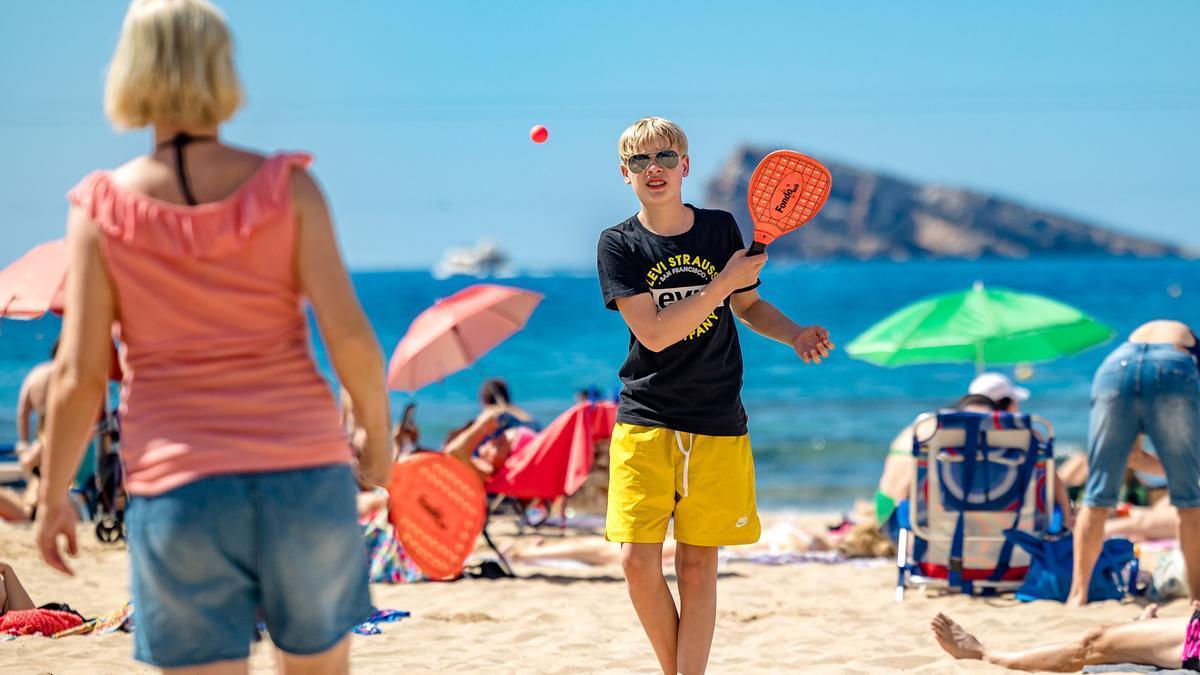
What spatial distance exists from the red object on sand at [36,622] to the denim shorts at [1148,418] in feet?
14.0

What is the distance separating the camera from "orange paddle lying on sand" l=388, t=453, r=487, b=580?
648cm

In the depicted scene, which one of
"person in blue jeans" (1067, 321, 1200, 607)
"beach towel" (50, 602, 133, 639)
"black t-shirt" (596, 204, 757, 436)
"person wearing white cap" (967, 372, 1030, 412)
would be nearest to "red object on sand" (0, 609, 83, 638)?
"beach towel" (50, 602, 133, 639)

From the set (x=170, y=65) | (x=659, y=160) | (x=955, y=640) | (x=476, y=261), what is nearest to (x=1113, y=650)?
(x=955, y=640)

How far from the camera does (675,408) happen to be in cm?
342

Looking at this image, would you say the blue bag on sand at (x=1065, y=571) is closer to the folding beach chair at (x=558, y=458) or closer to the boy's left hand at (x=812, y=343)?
the folding beach chair at (x=558, y=458)

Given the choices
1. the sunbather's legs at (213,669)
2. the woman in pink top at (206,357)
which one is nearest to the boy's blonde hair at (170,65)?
the woman in pink top at (206,357)

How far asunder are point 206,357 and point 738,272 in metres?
1.49

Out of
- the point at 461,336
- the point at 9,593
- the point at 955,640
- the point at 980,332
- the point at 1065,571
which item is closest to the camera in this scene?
the point at 955,640

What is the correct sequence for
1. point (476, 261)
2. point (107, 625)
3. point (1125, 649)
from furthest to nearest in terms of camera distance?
point (476, 261) → point (107, 625) → point (1125, 649)

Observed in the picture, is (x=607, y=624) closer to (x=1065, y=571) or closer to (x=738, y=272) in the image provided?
(x=1065, y=571)

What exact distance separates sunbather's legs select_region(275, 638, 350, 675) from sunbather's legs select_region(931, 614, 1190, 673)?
2.86 metres

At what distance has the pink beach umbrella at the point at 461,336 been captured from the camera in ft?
25.9

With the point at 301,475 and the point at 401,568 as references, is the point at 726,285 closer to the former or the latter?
the point at 301,475

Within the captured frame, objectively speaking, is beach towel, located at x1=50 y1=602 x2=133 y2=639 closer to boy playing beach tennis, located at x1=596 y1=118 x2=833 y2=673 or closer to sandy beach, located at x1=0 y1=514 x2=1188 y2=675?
sandy beach, located at x1=0 y1=514 x2=1188 y2=675
